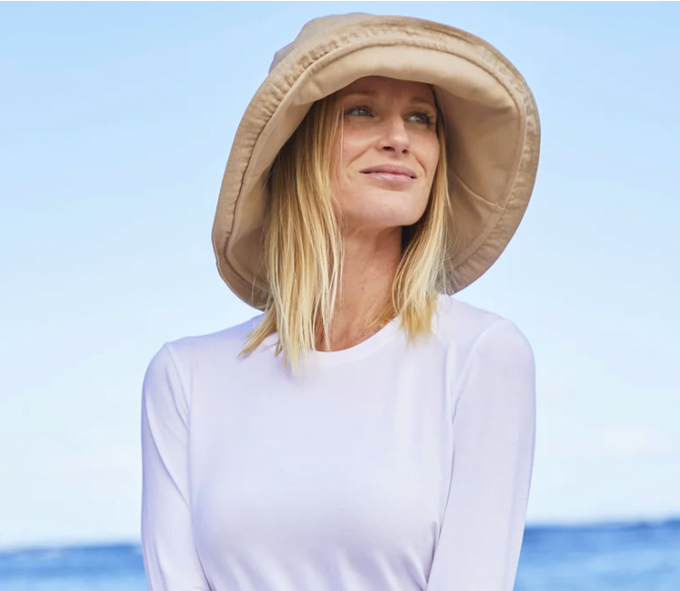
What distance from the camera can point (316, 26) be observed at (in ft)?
6.78

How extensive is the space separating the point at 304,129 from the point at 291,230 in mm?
183

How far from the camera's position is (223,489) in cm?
201

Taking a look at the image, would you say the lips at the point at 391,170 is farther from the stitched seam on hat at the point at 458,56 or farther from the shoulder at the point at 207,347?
the shoulder at the point at 207,347

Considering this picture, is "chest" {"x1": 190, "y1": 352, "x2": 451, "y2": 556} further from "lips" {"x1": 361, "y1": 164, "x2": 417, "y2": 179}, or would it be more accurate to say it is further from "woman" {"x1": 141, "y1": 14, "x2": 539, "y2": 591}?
"lips" {"x1": 361, "y1": 164, "x2": 417, "y2": 179}

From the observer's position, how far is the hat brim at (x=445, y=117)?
1.96 meters

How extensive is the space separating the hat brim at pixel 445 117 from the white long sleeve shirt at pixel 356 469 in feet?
0.69

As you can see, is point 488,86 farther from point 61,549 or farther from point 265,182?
point 61,549

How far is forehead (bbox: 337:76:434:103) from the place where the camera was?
206 centimetres

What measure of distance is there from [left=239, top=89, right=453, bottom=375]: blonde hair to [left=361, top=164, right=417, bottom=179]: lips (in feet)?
0.26

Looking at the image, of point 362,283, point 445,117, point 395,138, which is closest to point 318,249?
point 362,283

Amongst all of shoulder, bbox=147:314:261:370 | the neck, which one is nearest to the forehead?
the neck

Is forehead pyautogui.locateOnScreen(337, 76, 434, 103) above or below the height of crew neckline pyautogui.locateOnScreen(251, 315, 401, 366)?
above

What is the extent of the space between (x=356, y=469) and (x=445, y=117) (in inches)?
26.7

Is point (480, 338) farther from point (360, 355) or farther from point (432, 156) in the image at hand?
point (432, 156)
